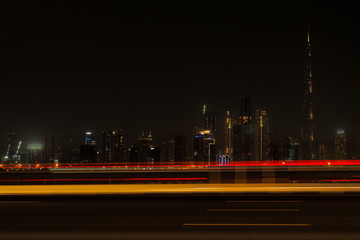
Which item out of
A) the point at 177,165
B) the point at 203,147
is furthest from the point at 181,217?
the point at 203,147

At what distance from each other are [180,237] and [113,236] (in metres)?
1.53

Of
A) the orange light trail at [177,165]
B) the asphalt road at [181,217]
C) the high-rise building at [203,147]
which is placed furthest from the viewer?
the high-rise building at [203,147]

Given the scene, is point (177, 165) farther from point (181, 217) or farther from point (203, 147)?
point (181, 217)

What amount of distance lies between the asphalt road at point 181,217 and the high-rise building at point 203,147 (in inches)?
988

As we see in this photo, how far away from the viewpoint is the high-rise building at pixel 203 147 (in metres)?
40.9

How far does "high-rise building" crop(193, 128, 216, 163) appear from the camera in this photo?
40875 mm

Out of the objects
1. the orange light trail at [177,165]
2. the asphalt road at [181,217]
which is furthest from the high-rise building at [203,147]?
the asphalt road at [181,217]

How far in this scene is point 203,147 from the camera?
42.2 metres

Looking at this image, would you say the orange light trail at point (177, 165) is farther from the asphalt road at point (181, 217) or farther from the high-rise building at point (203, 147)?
the asphalt road at point (181, 217)

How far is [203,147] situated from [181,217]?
30777mm

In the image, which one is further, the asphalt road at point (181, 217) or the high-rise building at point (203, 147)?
the high-rise building at point (203, 147)

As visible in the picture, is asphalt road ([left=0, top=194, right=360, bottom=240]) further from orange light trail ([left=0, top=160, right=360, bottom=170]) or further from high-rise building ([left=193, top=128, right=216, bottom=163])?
high-rise building ([left=193, top=128, right=216, bottom=163])

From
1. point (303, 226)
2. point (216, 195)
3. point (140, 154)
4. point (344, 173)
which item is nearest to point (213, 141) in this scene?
point (140, 154)

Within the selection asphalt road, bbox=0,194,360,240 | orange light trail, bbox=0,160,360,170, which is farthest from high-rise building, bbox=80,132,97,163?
asphalt road, bbox=0,194,360,240
